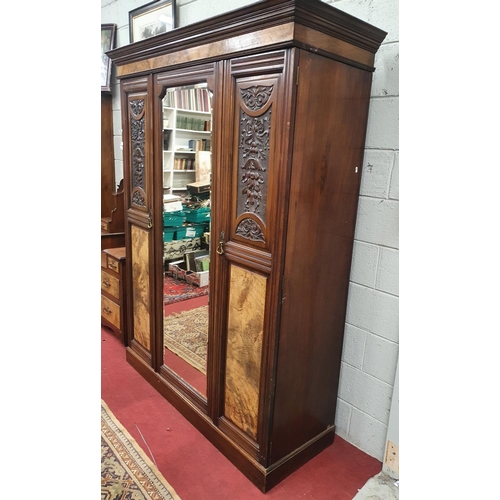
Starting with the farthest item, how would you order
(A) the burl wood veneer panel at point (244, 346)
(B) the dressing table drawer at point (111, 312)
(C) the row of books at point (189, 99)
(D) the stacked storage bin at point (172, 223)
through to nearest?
(B) the dressing table drawer at point (111, 312) < (D) the stacked storage bin at point (172, 223) < (C) the row of books at point (189, 99) < (A) the burl wood veneer panel at point (244, 346)

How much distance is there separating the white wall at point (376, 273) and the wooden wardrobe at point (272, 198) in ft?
0.19

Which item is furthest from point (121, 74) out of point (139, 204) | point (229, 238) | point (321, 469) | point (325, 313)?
point (321, 469)

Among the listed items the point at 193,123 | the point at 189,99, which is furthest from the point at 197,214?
the point at 189,99

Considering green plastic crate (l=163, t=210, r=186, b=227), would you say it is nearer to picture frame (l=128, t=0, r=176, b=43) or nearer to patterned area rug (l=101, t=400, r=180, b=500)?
patterned area rug (l=101, t=400, r=180, b=500)

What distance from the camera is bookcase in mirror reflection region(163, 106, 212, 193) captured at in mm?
1744

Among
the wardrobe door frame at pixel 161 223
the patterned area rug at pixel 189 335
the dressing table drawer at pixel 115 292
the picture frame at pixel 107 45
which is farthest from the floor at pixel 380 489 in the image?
the picture frame at pixel 107 45

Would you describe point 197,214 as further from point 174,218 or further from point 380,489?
point 380,489

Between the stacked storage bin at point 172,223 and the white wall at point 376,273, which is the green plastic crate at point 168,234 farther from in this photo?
the white wall at point 376,273

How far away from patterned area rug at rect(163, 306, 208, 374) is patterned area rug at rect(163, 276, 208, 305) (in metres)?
0.08

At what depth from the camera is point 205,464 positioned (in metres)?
1.76

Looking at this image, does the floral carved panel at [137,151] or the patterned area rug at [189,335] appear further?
the floral carved panel at [137,151]

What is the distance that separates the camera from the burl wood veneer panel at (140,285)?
89.2 inches

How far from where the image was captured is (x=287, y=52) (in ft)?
4.12
